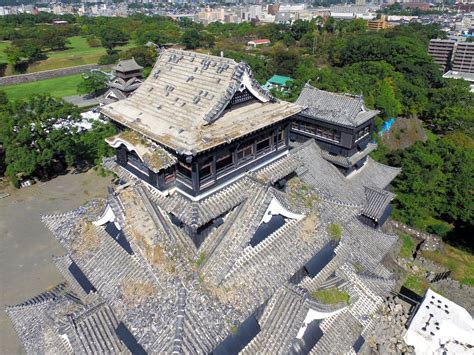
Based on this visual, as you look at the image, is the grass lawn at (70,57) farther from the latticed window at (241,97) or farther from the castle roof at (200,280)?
the latticed window at (241,97)

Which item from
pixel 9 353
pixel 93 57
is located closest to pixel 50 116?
pixel 9 353

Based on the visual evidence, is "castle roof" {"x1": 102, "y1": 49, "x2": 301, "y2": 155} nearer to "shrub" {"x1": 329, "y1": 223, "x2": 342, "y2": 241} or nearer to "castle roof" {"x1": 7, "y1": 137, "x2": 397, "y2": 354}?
"castle roof" {"x1": 7, "y1": 137, "x2": 397, "y2": 354}

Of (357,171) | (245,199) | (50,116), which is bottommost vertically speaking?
(357,171)

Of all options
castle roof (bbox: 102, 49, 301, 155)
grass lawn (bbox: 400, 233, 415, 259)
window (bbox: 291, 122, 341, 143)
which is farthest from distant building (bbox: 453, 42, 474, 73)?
castle roof (bbox: 102, 49, 301, 155)

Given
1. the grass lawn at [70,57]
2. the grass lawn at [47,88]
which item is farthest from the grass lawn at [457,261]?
the grass lawn at [70,57]

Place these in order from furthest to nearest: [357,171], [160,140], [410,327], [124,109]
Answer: [357,171] < [410,327] < [124,109] < [160,140]

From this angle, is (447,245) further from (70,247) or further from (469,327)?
(70,247)

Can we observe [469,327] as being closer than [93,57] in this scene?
Yes

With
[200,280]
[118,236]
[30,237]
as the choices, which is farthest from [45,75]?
[200,280]
